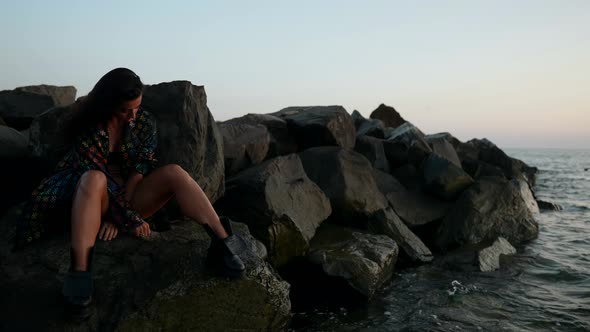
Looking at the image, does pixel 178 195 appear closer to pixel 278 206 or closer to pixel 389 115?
pixel 278 206

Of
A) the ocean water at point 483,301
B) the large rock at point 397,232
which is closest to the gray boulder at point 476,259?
the ocean water at point 483,301

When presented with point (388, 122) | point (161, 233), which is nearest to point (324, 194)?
point (161, 233)

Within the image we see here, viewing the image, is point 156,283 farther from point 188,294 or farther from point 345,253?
point 345,253

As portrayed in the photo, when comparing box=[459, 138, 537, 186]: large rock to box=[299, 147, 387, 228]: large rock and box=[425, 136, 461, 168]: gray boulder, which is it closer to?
box=[425, 136, 461, 168]: gray boulder

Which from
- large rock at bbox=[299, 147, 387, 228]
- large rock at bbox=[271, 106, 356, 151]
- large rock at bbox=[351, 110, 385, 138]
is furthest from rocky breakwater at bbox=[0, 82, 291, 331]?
large rock at bbox=[351, 110, 385, 138]

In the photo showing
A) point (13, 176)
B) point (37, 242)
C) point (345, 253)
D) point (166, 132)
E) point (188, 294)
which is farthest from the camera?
point (345, 253)

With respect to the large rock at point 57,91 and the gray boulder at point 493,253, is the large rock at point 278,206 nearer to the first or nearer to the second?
the gray boulder at point 493,253

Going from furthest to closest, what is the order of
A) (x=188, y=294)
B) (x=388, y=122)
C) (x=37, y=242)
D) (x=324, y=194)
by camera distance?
(x=388, y=122), (x=324, y=194), (x=37, y=242), (x=188, y=294)

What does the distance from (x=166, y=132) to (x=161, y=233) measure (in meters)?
1.42

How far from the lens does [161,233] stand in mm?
4805

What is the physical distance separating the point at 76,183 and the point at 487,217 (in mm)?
8221

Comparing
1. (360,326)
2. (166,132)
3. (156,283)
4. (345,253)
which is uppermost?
(166,132)

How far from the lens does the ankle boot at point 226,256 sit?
13.8 feet

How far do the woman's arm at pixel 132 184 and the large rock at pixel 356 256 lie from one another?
295cm
